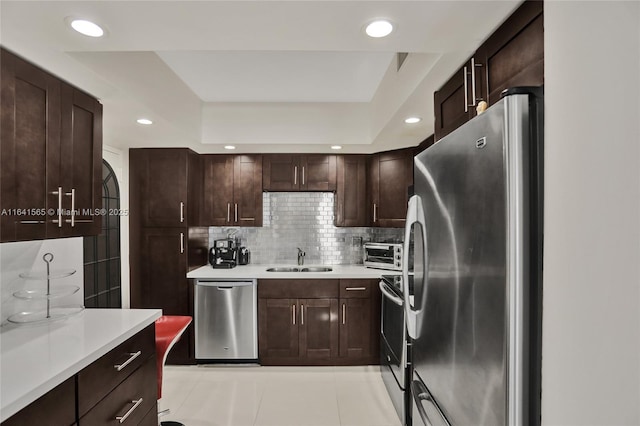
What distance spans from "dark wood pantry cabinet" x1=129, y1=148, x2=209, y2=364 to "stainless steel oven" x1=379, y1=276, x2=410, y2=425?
199 centimetres

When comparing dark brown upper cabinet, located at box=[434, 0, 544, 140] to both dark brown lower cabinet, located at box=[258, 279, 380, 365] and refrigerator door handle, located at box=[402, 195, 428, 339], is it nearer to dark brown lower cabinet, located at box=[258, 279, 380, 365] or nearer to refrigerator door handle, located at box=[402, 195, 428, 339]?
refrigerator door handle, located at box=[402, 195, 428, 339]

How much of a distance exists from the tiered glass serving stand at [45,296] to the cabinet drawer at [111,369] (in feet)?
1.37

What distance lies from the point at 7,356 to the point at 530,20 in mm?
2223

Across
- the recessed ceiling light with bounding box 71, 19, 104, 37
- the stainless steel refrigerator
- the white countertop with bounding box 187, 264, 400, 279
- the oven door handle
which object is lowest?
the oven door handle

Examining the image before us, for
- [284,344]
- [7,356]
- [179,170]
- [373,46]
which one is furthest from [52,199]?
[284,344]

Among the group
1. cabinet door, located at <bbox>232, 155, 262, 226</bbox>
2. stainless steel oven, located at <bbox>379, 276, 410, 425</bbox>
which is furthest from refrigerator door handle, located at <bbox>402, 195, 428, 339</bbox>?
cabinet door, located at <bbox>232, 155, 262, 226</bbox>

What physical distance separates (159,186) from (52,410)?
268 centimetres

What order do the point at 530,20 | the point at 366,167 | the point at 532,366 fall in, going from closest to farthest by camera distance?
the point at 532,366
the point at 530,20
the point at 366,167

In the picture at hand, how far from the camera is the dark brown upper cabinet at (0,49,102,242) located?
1452 millimetres

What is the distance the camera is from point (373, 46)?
5.08 feet

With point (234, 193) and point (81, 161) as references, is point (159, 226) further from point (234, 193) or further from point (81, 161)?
point (81, 161)

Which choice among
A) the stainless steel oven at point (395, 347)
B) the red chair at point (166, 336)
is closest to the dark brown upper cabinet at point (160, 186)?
the red chair at point (166, 336)

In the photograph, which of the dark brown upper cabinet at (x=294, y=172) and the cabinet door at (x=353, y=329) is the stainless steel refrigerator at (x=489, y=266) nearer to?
the cabinet door at (x=353, y=329)

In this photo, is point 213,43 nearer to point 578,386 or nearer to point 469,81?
point 469,81
